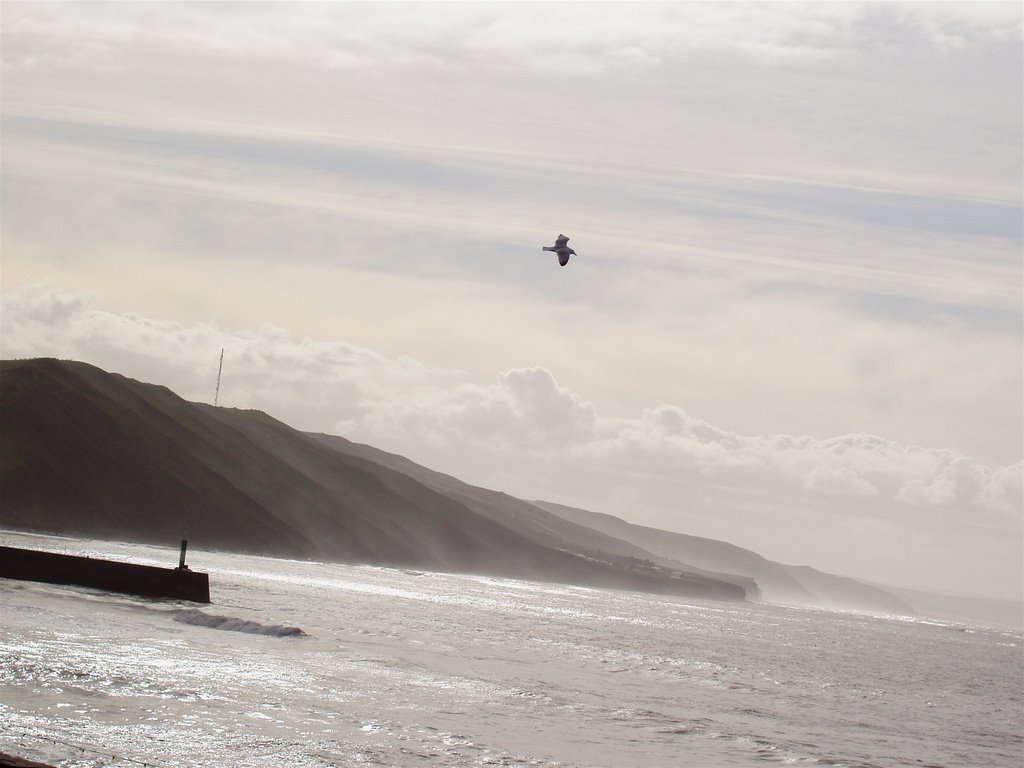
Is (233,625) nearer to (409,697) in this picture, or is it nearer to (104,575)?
(104,575)

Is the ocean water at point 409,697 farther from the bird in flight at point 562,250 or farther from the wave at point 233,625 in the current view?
the bird in flight at point 562,250

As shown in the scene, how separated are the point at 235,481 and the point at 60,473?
3654cm

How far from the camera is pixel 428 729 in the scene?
116ft

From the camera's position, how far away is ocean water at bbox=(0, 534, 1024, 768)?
1212 inches

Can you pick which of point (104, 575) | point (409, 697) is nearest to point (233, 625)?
point (104, 575)

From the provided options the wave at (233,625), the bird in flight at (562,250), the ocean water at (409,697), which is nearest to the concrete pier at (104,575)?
the ocean water at (409,697)

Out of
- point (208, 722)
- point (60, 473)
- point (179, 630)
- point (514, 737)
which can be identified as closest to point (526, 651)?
point (179, 630)

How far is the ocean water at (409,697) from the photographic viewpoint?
30781 millimetres

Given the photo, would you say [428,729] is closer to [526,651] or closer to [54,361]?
[526,651]

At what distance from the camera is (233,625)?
188ft

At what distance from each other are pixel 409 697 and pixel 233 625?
18.8 m

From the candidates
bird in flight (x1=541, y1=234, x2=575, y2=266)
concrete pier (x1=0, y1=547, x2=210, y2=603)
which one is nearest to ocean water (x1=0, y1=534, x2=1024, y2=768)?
concrete pier (x1=0, y1=547, x2=210, y2=603)

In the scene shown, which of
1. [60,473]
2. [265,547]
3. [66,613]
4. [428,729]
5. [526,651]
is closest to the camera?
[428,729]

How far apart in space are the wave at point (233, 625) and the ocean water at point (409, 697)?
0.15 meters
